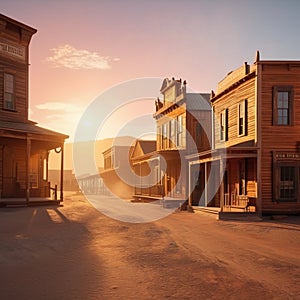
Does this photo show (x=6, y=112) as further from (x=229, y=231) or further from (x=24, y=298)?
(x=24, y=298)

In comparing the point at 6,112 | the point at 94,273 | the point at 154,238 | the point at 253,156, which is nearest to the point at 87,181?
the point at 6,112

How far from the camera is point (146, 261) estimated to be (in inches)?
408

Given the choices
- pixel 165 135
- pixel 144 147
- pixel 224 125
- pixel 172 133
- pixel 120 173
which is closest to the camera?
pixel 224 125

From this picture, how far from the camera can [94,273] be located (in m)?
9.06

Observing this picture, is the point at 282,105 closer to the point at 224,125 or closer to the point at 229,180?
the point at 224,125

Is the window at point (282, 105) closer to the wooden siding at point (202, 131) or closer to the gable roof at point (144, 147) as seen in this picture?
the wooden siding at point (202, 131)

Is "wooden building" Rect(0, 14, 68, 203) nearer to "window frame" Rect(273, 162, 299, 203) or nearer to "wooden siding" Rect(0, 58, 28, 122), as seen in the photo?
"wooden siding" Rect(0, 58, 28, 122)

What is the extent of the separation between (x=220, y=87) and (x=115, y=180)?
105ft

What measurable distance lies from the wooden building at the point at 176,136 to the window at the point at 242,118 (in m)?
7.04

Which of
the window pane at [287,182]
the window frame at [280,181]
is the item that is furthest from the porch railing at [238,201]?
the window pane at [287,182]

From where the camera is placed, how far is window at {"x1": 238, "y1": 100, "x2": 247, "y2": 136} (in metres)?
23.9

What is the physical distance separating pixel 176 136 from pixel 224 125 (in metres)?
6.82

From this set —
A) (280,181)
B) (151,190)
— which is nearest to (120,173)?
(151,190)

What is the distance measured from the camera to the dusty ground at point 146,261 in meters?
7.70
